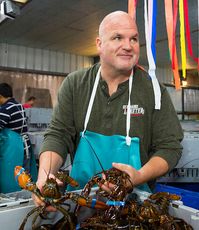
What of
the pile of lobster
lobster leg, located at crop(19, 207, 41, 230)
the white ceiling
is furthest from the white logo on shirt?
the white ceiling

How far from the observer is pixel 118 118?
1570 millimetres

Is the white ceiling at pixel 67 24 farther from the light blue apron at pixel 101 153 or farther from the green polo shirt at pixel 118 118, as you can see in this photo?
the light blue apron at pixel 101 153

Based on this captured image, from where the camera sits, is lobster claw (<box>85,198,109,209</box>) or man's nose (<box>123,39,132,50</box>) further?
man's nose (<box>123,39,132,50</box>)

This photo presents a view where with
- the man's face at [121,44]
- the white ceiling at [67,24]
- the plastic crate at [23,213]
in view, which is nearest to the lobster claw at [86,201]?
the plastic crate at [23,213]

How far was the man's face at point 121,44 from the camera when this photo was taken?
58.5 inches

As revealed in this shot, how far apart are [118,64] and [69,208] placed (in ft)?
2.39

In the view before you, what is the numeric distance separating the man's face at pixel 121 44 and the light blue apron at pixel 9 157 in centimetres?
227

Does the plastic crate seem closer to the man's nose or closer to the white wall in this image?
the man's nose

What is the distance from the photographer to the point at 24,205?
1149 mm

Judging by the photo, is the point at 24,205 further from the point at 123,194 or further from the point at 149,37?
the point at 149,37

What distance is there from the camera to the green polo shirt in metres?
1.54

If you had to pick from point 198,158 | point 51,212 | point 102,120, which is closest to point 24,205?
point 51,212

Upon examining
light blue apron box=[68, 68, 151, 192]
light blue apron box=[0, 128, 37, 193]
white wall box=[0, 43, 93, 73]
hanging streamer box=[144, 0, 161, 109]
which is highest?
Result: white wall box=[0, 43, 93, 73]

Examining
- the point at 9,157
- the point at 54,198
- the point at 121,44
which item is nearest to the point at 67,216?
the point at 54,198
